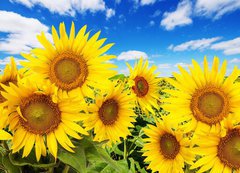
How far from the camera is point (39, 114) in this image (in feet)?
5.93

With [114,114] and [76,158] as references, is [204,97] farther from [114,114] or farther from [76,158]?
[76,158]

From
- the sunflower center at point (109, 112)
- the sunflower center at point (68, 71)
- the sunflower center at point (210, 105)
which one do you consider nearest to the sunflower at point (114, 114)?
the sunflower center at point (109, 112)

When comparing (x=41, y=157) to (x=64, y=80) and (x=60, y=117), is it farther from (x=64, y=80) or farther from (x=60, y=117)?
(x=64, y=80)

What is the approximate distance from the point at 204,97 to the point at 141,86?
4.28ft

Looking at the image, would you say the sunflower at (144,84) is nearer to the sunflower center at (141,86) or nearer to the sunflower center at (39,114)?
the sunflower center at (141,86)

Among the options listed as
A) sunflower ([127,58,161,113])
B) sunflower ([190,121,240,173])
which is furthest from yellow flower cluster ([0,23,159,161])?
sunflower ([127,58,161,113])

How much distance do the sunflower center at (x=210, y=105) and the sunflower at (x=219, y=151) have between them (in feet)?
0.60

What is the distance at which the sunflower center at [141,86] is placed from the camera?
417cm

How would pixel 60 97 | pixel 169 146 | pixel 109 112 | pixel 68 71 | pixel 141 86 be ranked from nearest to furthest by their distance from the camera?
pixel 60 97 < pixel 68 71 < pixel 109 112 < pixel 169 146 < pixel 141 86

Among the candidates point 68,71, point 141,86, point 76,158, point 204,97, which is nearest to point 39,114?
point 76,158

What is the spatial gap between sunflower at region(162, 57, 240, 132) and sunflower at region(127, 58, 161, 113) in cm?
111

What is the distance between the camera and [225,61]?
2809 millimetres

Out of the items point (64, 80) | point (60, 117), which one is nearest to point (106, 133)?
point (64, 80)

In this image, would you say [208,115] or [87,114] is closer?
[87,114]
